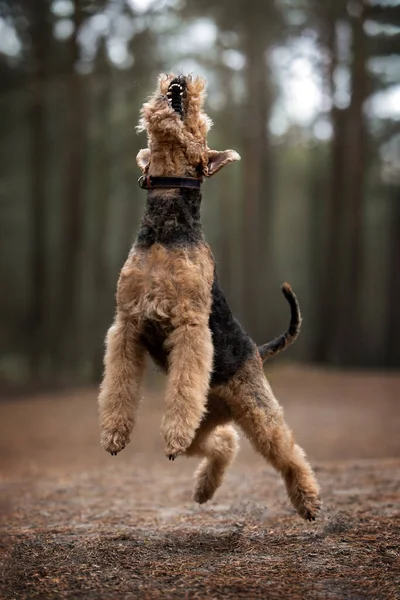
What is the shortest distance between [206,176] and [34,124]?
46.5 ft

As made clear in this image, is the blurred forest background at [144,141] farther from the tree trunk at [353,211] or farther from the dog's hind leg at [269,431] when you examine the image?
the dog's hind leg at [269,431]

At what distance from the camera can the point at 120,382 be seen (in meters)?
3.61

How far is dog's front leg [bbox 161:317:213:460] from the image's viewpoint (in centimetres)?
339

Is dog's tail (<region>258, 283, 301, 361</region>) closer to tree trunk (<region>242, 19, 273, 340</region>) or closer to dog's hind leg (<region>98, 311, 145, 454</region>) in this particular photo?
dog's hind leg (<region>98, 311, 145, 454</region>)

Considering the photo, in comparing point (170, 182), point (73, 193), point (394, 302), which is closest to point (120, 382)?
point (170, 182)

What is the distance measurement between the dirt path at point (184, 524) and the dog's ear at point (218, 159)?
217cm

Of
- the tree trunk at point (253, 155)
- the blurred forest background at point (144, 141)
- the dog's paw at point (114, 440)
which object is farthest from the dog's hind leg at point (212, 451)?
the tree trunk at point (253, 155)

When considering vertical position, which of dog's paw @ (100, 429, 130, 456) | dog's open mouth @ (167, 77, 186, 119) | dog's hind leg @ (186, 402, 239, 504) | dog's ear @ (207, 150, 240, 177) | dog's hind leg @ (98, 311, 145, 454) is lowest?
dog's hind leg @ (186, 402, 239, 504)

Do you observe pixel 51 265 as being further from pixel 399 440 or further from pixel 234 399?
pixel 234 399

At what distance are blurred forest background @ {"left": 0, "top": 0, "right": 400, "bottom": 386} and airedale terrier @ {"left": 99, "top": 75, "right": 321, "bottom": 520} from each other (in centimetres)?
1150

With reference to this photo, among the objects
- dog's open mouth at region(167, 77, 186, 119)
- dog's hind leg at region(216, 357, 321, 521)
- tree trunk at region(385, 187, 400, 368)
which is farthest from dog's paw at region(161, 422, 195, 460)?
tree trunk at region(385, 187, 400, 368)

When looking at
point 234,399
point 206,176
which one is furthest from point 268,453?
point 206,176

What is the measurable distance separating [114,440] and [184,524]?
1960mm

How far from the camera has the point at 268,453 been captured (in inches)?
161
